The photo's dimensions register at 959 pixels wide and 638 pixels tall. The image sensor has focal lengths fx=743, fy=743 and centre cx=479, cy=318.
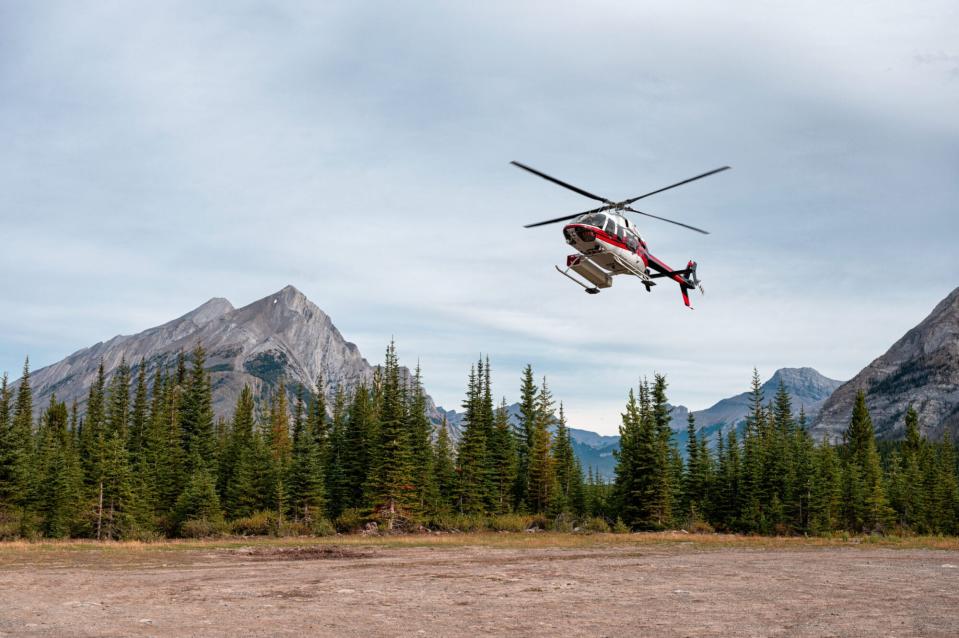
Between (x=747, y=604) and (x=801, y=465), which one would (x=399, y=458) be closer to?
(x=801, y=465)

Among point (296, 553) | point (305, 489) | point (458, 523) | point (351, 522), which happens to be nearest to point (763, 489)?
point (458, 523)

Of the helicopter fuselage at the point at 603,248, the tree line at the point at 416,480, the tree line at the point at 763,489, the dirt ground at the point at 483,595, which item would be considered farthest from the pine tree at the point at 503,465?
the helicopter fuselage at the point at 603,248

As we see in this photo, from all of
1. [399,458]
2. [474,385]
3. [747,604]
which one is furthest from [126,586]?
[474,385]

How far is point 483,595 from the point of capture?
20.4 meters

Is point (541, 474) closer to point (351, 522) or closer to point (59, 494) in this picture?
point (351, 522)

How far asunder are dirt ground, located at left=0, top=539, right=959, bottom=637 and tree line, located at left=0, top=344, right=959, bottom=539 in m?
27.2

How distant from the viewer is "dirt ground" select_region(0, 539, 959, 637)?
49.5 feet

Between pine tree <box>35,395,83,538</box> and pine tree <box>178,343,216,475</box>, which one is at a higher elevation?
pine tree <box>178,343,216,475</box>

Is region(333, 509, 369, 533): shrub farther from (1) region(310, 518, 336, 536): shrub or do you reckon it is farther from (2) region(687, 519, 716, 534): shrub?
(2) region(687, 519, 716, 534): shrub

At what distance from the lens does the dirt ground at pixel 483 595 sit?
15.1 metres

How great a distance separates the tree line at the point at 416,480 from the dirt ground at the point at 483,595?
27.2 metres

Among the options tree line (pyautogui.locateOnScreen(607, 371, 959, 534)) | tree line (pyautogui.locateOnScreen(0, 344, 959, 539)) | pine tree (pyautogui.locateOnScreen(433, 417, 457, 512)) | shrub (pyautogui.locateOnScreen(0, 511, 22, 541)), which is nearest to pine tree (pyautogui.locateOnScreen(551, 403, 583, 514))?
A: tree line (pyautogui.locateOnScreen(0, 344, 959, 539))

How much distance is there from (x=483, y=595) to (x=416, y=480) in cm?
4916

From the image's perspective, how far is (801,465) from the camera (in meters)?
67.9
